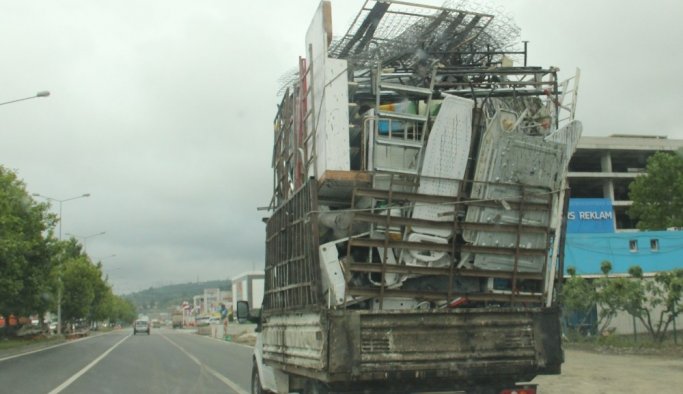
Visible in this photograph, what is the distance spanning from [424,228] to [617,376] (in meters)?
9.09

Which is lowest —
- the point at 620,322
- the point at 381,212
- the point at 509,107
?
the point at 620,322

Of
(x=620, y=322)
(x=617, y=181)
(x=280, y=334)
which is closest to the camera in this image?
(x=280, y=334)

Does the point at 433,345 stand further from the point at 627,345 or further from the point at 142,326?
→ the point at 142,326

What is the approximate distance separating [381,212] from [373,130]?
693 mm

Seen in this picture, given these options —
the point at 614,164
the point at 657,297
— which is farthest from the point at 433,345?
the point at 614,164

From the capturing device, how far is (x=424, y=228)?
579 centimetres

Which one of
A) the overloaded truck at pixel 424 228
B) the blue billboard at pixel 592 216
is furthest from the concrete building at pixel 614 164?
the overloaded truck at pixel 424 228

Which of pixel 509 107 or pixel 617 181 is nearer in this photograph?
pixel 509 107

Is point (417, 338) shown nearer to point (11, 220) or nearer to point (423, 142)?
point (423, 142)

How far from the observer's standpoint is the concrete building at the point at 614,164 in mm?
69000

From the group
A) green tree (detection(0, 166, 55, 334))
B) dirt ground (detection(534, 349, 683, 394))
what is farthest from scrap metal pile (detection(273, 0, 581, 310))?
green tree (detection(0, 166, 55, 334))

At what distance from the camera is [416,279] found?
5938mm

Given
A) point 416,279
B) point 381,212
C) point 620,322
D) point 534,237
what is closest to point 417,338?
point 416,279

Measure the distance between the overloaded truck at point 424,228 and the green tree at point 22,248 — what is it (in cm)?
2431
